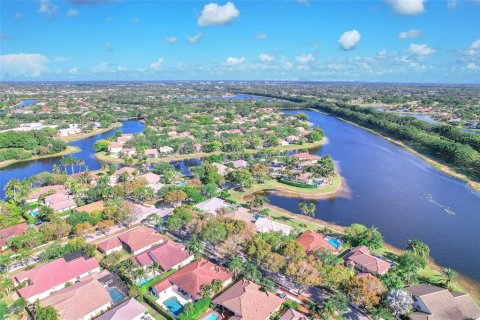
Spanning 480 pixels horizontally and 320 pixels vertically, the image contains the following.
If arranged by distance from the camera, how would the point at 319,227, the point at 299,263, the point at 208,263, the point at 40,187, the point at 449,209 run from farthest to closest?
the point at 40,187
the point at 449,209
the point at 319,227
the point at 208,263
the point at 299,263

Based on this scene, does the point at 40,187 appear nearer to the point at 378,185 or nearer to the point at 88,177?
the point at 88,177

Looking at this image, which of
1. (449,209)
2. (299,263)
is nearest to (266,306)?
(299,263)

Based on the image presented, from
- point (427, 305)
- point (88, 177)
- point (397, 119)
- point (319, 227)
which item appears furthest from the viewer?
point (397, 119)

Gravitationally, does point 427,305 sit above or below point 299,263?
below

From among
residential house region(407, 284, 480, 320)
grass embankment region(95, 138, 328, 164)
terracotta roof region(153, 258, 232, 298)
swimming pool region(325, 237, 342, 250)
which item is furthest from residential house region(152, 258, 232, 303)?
grass embankment region(95, 138, 328, 164)

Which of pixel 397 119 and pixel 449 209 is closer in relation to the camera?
pixel 449 209

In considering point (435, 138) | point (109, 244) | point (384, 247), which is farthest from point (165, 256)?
point (435, 138)

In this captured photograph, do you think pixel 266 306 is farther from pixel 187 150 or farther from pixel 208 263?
pixel 187 150

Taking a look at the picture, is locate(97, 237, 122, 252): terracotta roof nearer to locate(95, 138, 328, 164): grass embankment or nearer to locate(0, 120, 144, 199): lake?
locate(0, 120, 144, 199): lake
